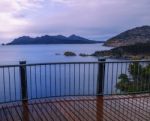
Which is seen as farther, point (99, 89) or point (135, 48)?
point (135, 48)

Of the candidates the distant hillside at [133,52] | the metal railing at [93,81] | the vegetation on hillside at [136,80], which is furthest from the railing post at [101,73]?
the distant hillside at [133,52]

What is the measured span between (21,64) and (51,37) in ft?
329

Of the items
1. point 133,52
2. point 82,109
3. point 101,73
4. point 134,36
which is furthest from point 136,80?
point 134,36

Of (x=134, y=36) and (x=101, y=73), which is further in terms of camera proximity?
(x=134, y=36)

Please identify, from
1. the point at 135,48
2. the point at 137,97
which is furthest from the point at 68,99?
the point at 135,48

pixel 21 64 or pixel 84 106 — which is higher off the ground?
pixel 21 64

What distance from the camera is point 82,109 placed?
6781 mm

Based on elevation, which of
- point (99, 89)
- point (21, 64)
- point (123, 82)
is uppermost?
point (21, 64)

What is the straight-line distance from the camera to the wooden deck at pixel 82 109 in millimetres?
6184

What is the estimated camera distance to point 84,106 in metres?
7.06

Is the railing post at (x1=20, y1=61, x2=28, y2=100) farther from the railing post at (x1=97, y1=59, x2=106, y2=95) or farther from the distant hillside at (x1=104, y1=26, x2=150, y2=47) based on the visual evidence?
the distant hillside at (x1=104, y1=26, x2=150, y2=47)

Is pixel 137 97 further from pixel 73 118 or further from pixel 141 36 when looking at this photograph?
pixel 141 36

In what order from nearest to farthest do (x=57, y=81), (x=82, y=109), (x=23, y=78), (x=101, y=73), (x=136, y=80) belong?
(x=82, y=109), (x=23, y=78), (x=101, y=73), (x=136, y=80), (x=57, y=81)

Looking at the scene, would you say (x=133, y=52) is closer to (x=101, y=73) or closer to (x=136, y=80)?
(x=136, y=80)
